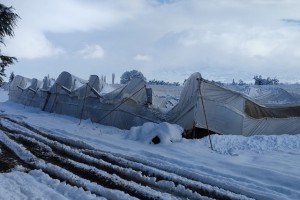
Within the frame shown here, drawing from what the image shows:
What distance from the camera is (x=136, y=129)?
18.8 meters

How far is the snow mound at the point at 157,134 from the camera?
55.9ft

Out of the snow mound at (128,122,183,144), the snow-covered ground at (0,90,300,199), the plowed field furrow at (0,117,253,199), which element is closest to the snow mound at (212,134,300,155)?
the snow-covered ground at (0,90,300,199)

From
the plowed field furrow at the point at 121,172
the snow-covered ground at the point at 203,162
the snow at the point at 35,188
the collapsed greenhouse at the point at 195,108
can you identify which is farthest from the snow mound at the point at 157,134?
the snow at the point at 35,188

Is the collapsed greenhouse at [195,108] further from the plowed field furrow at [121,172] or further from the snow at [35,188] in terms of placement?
the snow at [35,188]

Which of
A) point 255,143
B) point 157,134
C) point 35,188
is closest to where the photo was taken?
point 35,188

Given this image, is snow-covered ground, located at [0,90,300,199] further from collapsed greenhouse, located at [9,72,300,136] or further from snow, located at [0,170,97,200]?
collapsed greenhouse, located at [9,72,300,136]

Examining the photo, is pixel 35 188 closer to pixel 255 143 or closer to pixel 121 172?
pixel 121 172

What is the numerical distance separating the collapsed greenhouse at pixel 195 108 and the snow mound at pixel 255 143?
1.51 m

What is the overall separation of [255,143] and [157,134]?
13.1ft

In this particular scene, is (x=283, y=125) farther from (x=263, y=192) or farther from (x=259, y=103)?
(x=263, y=192)

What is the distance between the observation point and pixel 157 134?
17391 mm

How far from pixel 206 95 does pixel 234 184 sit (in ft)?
31.9

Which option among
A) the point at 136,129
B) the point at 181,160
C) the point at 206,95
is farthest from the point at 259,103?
the point at 181,160

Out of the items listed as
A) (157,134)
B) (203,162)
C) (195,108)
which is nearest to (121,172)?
(203,162)
